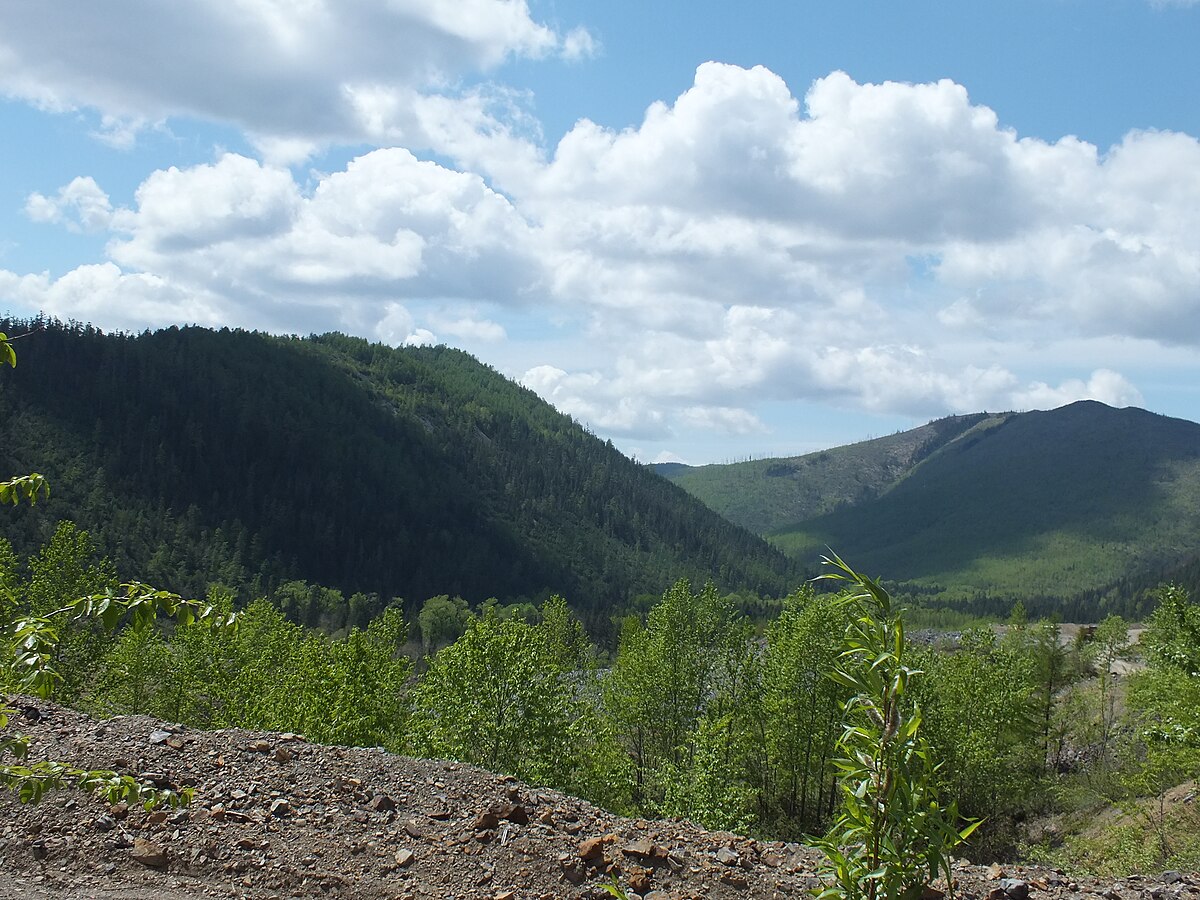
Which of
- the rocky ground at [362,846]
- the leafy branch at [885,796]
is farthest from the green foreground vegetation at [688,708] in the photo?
the leafy branch at [885,796]

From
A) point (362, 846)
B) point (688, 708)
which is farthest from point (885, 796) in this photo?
point (688, 708)

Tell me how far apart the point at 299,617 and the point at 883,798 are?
169 meters

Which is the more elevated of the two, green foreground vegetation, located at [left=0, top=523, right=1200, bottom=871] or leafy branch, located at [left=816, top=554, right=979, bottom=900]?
leafy branch, located at [left=816, top=554, right=979, bottom=900]

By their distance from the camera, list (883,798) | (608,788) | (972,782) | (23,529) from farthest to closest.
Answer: (23,529), (972,782), (608,788), (883,798)

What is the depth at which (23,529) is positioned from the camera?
486 ft

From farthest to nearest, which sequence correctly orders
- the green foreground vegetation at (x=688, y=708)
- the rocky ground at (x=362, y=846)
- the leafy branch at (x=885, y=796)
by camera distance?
the green foreground vegetation at (x=688, y=708)
the rocky ground at (x=362, y=846)
the leafy branch at (x=885, y=796)

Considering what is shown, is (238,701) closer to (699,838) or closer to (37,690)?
(699,838)

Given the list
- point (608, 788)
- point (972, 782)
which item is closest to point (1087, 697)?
point (972, 782)

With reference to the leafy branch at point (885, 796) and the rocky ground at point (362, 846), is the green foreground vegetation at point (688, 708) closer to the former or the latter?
the rocky ground at point (362, 846)

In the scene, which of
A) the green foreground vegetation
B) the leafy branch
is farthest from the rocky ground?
the green foreground vegetation

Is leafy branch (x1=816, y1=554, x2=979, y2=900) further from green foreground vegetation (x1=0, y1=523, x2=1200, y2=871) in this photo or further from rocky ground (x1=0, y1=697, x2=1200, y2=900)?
green foreground vegetation (x1=0, y1=523, x2=1200, y2=871)

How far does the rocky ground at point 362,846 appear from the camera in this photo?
9977mm

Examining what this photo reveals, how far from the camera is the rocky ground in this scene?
9.98 meters

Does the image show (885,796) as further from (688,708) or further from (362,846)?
(688,708)
